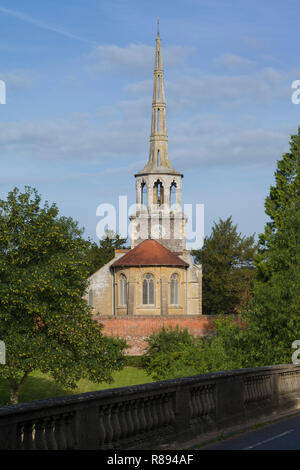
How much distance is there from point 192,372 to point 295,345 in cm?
1550

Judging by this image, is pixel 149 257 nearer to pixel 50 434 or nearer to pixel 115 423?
pixel 115 423

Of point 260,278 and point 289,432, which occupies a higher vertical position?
point 260,278

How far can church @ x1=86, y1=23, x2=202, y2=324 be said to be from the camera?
7169 cm

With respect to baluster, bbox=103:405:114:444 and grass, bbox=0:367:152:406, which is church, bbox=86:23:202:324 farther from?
baluster, bbox=103:405:114:444

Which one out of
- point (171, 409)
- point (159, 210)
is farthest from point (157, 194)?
point (171, 409)

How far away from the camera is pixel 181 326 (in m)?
59.5

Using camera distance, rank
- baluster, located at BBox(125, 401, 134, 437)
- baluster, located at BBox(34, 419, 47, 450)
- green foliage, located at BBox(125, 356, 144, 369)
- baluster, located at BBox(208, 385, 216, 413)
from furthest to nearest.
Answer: green foliage, located at BBox(125, 356, 144, 369) < baluster, located at BBox(208, 385, 216, 413) < baluster, located at BBox(125, 401, 134, 437) < baluster, located at BBox(34, 419, 47, 450)

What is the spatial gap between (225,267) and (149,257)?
76.4ft

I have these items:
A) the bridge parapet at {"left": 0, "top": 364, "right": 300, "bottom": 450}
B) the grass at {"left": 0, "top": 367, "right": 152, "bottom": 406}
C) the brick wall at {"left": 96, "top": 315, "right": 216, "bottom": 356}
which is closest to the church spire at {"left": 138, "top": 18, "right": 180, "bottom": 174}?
the brick wall at {"left": 96, "top": 315, "right": 216, "bottom": 356}

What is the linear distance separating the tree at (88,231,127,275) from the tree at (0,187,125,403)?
65.1 metres

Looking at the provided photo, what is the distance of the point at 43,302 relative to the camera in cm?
3259
